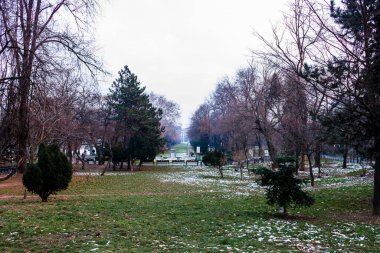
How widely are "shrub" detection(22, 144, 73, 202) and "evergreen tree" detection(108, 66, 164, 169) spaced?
2946cm

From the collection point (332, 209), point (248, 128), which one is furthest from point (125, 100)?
point (332, 209)

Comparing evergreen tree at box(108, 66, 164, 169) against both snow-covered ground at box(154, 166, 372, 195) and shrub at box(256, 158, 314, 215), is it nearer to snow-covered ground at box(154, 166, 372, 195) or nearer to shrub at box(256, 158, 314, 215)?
snow-covered ground at box(154, 166, 372, 195)

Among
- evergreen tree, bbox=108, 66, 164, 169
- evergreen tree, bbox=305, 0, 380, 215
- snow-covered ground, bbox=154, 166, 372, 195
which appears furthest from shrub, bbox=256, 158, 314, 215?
evergreen tree, bbox=108, 66, 164, 169

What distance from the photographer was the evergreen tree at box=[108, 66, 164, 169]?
45812 millimetres

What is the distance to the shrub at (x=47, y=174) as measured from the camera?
14.9 m

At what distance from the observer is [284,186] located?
11.2 m

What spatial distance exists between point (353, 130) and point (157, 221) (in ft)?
20.9

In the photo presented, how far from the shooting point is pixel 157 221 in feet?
33.8

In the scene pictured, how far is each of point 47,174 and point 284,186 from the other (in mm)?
9051

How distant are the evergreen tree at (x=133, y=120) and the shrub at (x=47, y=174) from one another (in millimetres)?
29458

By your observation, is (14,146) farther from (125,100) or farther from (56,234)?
(125,100)

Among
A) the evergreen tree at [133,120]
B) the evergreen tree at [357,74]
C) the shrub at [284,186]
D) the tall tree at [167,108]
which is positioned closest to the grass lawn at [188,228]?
the shrub at [284,186]

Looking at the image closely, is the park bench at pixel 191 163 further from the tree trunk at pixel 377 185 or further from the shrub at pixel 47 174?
the tree trunk at pixel 377 185

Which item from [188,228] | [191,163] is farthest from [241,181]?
[191,163]
